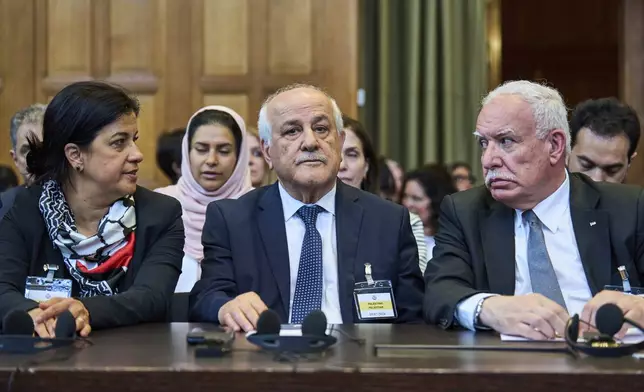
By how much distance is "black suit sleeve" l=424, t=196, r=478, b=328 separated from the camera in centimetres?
262

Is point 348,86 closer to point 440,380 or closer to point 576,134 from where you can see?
point 576,134

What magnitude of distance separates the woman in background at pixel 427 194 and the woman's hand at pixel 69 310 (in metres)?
3.22

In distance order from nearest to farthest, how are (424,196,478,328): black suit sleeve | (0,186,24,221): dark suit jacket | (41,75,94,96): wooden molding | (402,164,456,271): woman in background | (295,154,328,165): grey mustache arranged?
(424,196,478,328): black suit sleeve < (295,154,328,165): grey mustache < (0,186,24,221): dark suit jacket < (402,164,456,271): woman in background < (41,75,94,96): wooden molding

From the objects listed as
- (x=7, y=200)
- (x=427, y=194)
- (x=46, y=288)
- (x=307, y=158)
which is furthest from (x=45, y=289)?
(x=427, y=194)

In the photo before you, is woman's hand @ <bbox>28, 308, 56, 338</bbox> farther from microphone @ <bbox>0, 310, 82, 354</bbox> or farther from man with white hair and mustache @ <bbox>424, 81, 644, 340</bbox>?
man with white hair and mustache @ <bbox>424, 81, 644, 340</bbox>

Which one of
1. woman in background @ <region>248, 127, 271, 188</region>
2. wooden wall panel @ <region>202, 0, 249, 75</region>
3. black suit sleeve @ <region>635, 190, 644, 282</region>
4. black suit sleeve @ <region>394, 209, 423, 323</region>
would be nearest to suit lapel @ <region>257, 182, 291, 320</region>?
black suit sleeve @ <region>394, 209, 423, 323</region>

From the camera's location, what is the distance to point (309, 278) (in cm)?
302

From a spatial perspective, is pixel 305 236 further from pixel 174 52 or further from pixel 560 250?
A: pixel 174 52

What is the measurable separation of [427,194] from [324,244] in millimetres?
2631

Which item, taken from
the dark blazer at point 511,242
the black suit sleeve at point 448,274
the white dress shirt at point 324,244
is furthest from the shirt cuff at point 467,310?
the white dress shirt at point 324,244

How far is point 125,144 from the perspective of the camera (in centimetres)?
315

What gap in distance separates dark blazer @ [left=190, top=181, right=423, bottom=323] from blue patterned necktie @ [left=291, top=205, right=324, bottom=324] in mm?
38

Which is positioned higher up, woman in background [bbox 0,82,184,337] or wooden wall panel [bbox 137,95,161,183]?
wooden wall panel [bbox 137,95,161,183]

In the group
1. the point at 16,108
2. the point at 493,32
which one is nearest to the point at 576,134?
the point at 16,108
